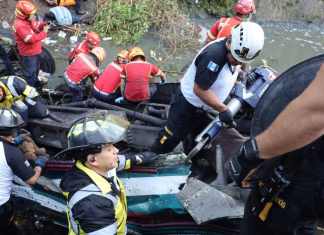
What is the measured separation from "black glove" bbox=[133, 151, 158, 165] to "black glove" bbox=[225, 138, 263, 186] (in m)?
1.36

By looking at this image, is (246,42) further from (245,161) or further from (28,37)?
(28,37)

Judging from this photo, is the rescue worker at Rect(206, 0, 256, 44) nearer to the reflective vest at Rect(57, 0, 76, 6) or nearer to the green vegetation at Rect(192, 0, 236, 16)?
the green vegetation at Rect(192, 0, 236, 16)

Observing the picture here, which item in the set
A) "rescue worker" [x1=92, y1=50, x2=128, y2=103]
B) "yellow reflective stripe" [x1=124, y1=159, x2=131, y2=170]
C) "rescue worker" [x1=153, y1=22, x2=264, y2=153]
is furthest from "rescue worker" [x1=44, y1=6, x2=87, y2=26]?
"yellow reflective stripe" [x1=124, y1=159, x2=131, y2=170]

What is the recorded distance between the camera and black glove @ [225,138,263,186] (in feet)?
7.87

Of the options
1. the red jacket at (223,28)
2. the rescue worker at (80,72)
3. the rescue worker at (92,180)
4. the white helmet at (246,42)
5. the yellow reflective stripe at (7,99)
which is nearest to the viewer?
the rescue worker at (92,180)

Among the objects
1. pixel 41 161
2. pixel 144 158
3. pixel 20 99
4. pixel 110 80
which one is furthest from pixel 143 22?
pixel 144 158

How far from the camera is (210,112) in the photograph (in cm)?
451

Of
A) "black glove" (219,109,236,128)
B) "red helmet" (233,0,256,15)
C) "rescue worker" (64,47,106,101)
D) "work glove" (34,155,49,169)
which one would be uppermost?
"black glove" (219,109,236,128)

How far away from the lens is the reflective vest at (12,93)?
15.7ft

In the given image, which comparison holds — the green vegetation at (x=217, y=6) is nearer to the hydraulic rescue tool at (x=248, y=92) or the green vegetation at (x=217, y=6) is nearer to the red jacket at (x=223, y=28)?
the red jacket at (x=223, y=28)

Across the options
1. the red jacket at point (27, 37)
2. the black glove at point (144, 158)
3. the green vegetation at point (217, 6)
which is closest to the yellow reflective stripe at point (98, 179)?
the black glove at point (144, 158)

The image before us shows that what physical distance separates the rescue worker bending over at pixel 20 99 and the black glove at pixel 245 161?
8.65 feet

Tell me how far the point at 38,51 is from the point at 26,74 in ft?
1.74

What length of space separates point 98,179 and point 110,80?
11.0 feet
